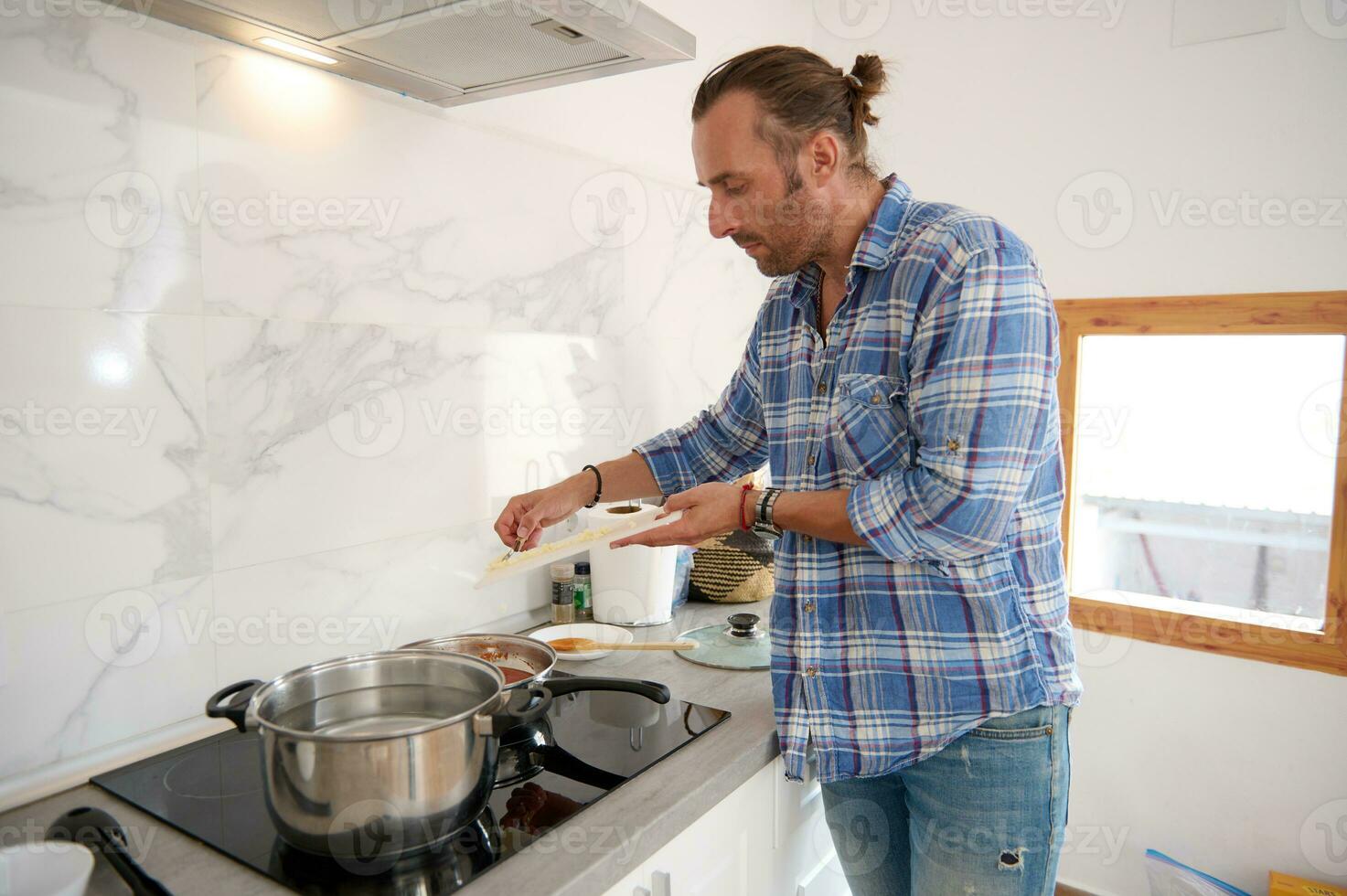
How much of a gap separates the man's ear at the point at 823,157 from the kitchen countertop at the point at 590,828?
0.71 meters

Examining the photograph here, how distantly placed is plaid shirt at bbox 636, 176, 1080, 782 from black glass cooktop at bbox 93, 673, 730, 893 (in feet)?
0.66

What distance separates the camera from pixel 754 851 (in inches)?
47.3

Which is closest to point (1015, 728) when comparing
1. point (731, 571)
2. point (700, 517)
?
point (700, 517)

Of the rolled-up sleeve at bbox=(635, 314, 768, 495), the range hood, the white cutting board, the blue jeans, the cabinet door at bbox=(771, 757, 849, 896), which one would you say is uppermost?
the range hood

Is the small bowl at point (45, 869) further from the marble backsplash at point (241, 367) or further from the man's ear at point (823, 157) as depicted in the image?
the man's ear at point (823, 157)

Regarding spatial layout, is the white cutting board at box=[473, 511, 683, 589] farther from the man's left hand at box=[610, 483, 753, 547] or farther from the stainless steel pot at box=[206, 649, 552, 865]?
the stainless steel pot at box=[206, 649, 552, 865]

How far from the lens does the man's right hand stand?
1.33 m

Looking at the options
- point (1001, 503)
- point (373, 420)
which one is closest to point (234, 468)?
point (373, 420)

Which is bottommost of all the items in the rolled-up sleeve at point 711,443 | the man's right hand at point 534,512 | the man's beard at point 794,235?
the man's right hand at point 534,512

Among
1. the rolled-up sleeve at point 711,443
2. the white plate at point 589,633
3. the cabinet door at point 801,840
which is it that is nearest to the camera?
the cabinet door at point 801,840

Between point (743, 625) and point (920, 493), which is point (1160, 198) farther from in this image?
point (920, 493)

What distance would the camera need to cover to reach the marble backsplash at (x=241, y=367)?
3.30ft

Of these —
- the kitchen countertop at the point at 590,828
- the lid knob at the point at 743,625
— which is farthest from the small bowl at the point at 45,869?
the lid knob at the point at 743,625

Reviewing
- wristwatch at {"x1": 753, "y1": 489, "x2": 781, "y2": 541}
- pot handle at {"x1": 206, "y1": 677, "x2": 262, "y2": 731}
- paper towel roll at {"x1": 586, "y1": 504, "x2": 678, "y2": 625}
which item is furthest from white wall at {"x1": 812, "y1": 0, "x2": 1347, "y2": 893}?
pot handle at {"x1": 206, "y1": 677, "x2": 262, "y2": 731}
